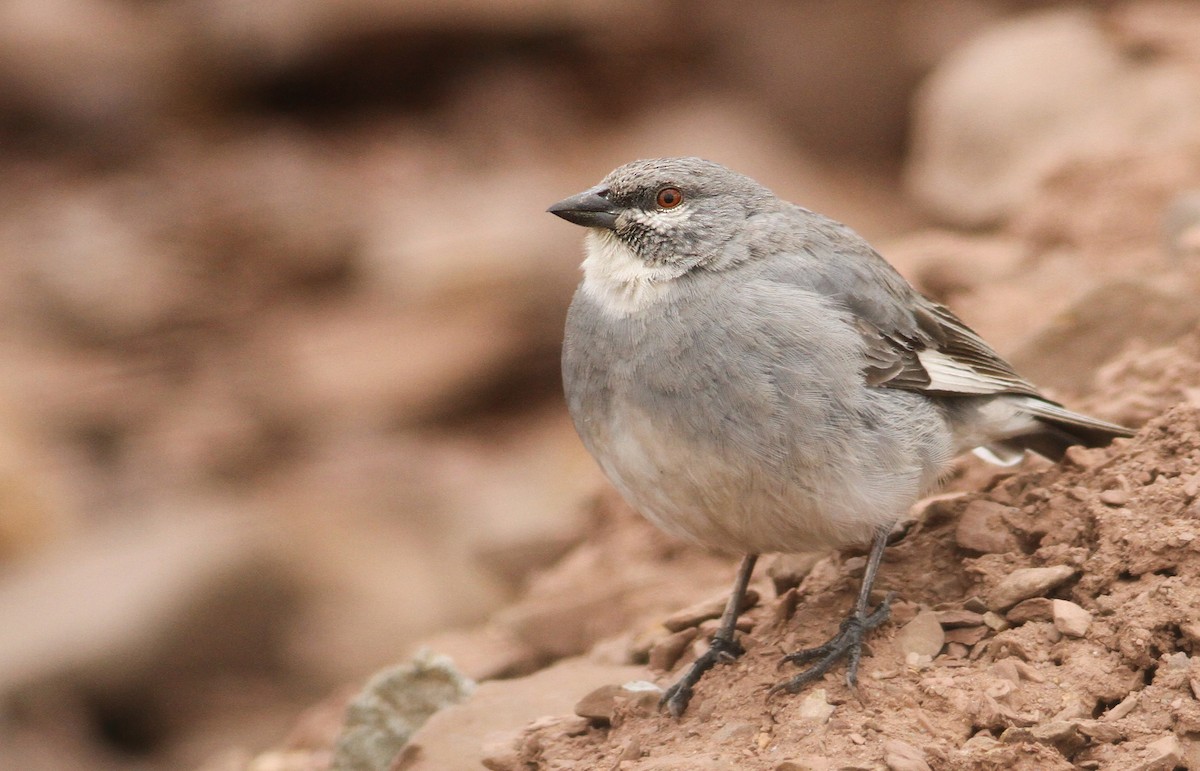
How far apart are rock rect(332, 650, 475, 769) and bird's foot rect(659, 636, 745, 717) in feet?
3.86

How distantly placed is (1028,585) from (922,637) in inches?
15.5

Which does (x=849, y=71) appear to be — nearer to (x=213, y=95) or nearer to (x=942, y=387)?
(x=213, y=95)

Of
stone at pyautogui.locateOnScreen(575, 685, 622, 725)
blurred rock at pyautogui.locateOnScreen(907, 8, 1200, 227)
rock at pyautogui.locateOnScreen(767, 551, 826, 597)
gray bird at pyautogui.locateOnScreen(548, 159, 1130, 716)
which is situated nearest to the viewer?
gray bird at pyautogui.locateOnScreen(548, 159, 1130, 716)

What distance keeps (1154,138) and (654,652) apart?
20.0 feet

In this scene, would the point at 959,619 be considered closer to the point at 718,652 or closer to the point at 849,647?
the point at 849,647

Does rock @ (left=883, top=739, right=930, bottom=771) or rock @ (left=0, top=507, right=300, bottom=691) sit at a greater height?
rock @ (left=0, top=507, right=300, bottom=691)

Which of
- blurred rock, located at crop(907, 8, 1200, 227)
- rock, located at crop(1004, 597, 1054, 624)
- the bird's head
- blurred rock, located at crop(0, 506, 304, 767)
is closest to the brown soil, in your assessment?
rock, located at crop(1004, 597, 1054, 624)

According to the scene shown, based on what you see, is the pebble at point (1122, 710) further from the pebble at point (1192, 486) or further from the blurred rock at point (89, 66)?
the blurred rock at point (89, 66)

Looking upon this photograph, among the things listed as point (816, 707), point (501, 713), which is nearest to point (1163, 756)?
point (816, 707)

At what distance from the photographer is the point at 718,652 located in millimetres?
4852

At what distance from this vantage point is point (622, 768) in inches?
168

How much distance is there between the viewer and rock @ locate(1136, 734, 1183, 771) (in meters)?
3.61

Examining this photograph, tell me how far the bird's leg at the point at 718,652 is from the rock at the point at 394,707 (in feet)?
3.90

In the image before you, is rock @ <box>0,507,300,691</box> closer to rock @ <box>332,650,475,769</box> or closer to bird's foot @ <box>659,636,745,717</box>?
rock @ <box>332,650,475,769</box>
